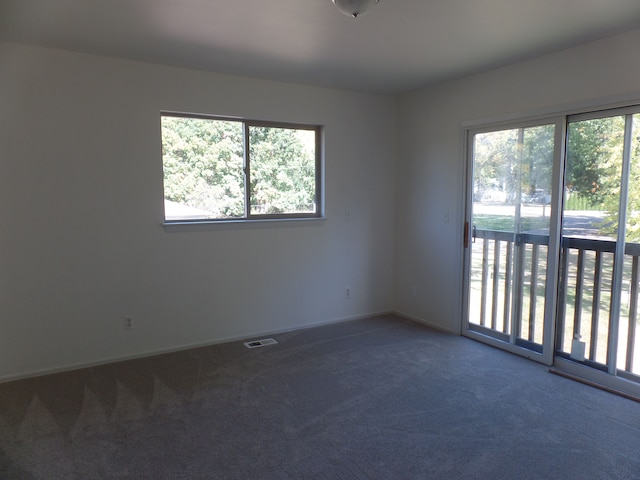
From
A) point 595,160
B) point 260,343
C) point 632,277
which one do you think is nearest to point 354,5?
point 595,160

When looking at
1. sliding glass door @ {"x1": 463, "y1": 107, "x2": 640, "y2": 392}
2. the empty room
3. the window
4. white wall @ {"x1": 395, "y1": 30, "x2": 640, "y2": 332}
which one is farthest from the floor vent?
sliding glass door @ {"x1": 463, "y1": 107, "x2": 640, "y2": 392}

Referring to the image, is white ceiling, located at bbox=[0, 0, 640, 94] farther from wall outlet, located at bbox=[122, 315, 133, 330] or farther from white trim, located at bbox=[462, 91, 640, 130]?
wall outlet, located at bbox=[122, 315, 133, 330]

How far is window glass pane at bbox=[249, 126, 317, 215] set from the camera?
4.13 metres

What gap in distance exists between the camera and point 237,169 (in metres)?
4.03

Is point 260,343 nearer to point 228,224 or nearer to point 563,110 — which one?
point 228,224

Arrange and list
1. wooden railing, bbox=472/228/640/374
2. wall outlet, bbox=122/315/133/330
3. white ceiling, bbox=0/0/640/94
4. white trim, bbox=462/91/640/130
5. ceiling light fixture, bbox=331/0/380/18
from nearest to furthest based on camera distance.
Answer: ceiling light fixture, bbox=331/0/380/18 < white ceiling, bbox=0/0/640/94 < white trim, bbox=462/91/640/130 < wooden railing, bbox=472/228/640/374 < wall outlet, bbox=122/315/133/330

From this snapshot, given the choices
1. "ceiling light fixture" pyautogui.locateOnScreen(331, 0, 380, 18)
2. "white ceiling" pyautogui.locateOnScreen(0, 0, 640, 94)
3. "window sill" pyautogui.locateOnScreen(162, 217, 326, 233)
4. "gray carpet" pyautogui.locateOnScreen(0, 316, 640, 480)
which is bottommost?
"gray carpet" pyautogui.locateOnScreen(0, 316, 640, 480)

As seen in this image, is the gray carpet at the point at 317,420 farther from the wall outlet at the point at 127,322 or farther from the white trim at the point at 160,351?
the wall outlet at the point at 127,322

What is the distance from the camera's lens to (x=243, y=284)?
4.10 m

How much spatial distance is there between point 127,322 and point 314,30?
111 inches

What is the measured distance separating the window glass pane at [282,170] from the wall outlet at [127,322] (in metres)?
1.46

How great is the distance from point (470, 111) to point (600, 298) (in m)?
1.98

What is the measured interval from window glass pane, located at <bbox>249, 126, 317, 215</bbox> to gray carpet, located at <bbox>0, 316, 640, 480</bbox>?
151cm

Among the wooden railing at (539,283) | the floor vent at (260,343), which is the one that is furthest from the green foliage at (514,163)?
the floor vent at (260,343)
